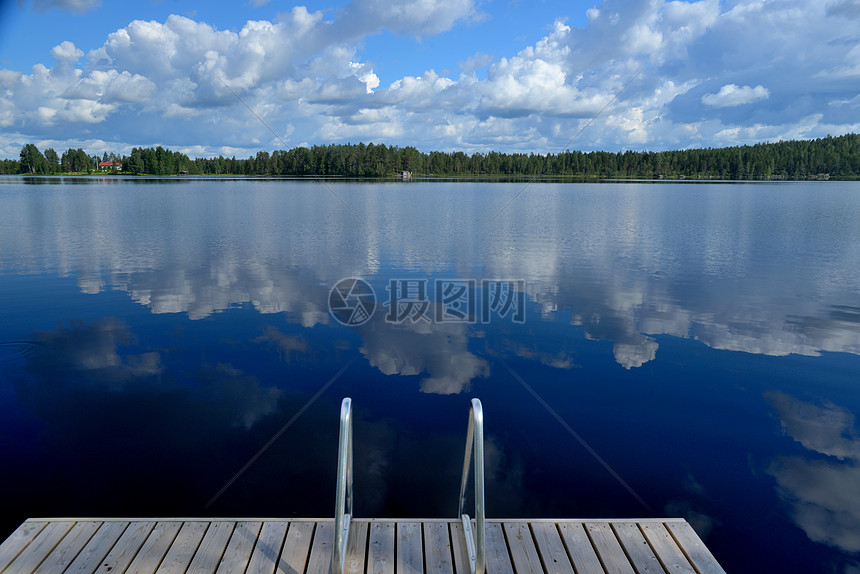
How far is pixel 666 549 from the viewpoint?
5.21 metres

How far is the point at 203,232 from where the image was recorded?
3262 cm

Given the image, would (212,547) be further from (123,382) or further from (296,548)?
(123,382)

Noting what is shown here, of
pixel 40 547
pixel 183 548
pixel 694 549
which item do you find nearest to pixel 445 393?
pixel 694 549

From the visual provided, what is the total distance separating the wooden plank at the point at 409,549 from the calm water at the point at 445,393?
119 centimetres

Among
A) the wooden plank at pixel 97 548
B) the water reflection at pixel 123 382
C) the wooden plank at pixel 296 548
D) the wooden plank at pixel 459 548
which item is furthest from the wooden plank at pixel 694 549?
the water reflection at pixel 123 382

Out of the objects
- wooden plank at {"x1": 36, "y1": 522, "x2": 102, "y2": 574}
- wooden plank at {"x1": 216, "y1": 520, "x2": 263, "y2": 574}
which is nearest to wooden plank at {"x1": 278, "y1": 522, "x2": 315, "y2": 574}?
wooden plank at {"x1": 216, "y1": 520, "x2": 263, "y2": 574}

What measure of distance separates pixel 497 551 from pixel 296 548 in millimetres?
1976

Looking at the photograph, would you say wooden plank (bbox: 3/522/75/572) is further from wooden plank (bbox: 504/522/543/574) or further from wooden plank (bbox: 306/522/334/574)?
wooden plank (bbox: 504/522/543/574)

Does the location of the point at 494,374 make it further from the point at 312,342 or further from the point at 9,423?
the point at 9,423

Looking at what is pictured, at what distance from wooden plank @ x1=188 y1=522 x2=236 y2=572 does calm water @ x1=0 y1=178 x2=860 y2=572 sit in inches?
46.8

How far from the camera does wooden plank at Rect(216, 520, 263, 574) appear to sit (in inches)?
189

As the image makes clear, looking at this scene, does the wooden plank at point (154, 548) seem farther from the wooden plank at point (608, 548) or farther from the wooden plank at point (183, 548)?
the wooden plank at point (608, 548)

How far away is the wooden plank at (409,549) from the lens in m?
4.88

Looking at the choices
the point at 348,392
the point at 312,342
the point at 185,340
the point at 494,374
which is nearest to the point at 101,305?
the point at 185,340
